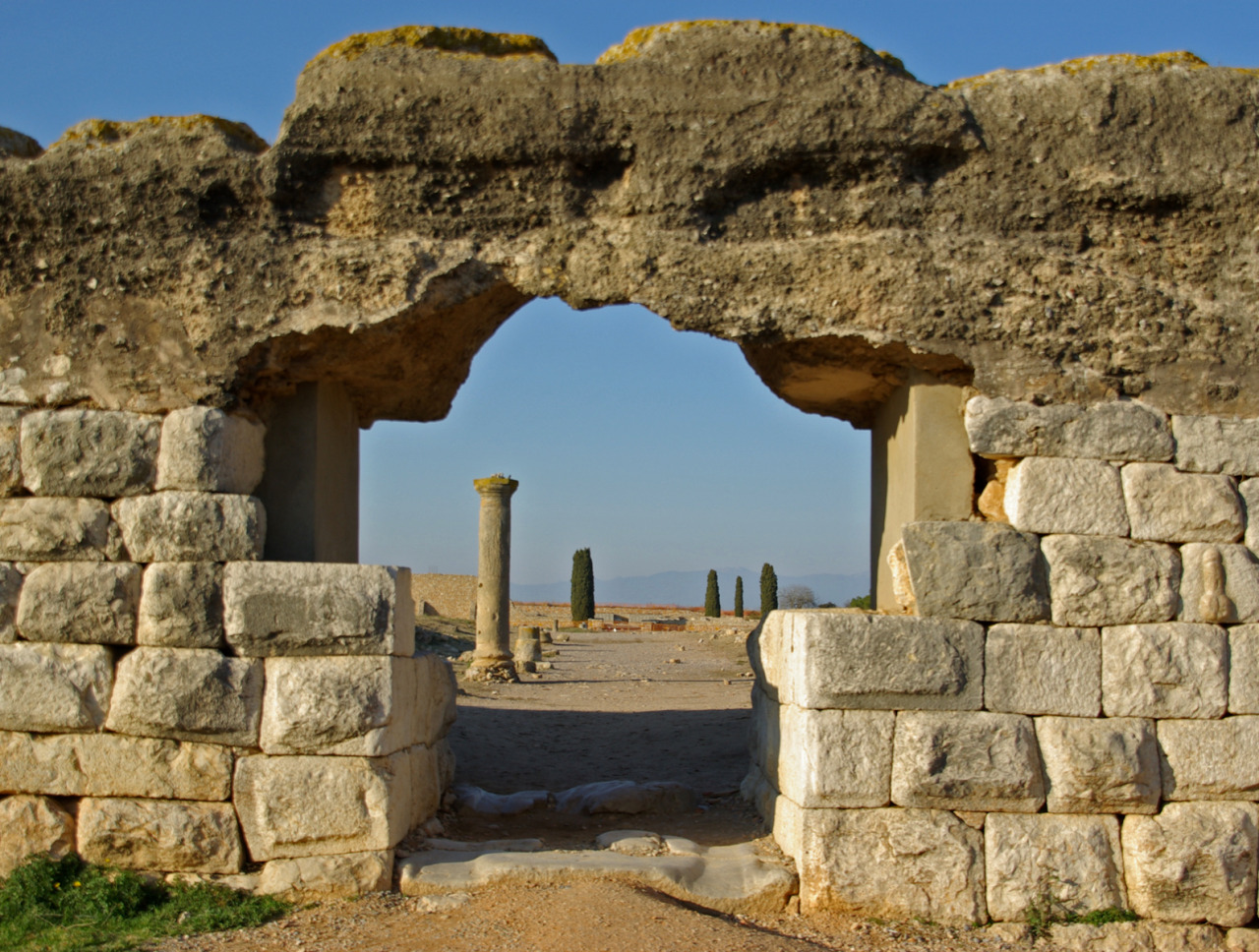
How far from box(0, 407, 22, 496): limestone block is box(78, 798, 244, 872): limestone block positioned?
4.91ft

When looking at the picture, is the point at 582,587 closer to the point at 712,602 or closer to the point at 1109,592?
the point at 712,602

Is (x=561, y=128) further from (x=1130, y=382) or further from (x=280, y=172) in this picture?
(x=1130, y=382)

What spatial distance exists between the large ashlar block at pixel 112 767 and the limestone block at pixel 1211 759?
162 inches

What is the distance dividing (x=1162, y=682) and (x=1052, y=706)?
490mm

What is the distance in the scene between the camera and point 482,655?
15.7 metres

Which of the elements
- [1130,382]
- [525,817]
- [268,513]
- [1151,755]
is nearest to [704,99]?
[1130,382]

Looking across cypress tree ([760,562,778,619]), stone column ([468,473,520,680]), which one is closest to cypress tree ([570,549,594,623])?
cypress tree ([760,562,778,619])

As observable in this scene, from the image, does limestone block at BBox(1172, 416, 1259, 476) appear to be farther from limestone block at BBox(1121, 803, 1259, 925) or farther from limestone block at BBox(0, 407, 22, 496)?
limestone block at BBox(0, 407, 22, 496)

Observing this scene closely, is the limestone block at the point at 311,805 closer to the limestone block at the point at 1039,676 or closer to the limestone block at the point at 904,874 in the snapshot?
the limestone block at the point at 904,874

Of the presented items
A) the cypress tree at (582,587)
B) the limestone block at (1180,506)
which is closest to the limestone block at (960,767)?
the limestone block at (1180,506)

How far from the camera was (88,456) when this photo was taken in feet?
15.6

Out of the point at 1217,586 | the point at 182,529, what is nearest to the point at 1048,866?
the point at 1217,586

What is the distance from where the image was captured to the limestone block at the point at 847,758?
4398 mm

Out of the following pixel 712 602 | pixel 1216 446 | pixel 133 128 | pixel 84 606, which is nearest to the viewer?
pixel 84 606
